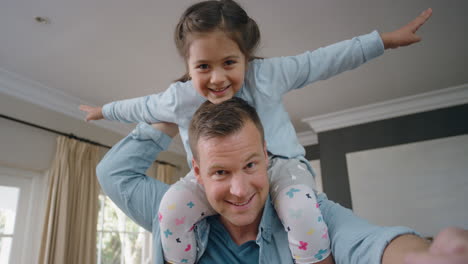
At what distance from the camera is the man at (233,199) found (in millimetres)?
786

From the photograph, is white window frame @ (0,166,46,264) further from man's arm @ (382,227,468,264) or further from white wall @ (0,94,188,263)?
man's arm @ (382,227,468,264)

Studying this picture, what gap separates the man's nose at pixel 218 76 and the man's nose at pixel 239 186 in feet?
1.27

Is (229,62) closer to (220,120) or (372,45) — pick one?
(220,120)

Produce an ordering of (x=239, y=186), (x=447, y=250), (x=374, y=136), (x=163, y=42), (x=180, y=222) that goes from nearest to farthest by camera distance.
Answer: (x=447, y=250) < (x=239, y=186) < (x=180, y=222) < (x=163, y=42) < (x=374, y=136)

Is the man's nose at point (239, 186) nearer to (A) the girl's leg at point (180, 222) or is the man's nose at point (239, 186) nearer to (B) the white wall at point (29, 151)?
(A) the girl's leg at point (180, 222)

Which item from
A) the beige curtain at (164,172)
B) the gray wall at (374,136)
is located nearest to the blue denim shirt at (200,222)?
the gray wall at (374,136)

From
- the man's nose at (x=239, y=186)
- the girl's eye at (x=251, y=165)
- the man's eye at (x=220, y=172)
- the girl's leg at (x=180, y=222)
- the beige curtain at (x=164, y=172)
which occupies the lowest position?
the girl's leg at (x=180, y=222)

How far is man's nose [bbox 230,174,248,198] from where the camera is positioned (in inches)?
30.9

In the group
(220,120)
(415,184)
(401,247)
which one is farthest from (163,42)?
(415,184)

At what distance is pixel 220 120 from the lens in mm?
841

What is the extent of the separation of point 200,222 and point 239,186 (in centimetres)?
22

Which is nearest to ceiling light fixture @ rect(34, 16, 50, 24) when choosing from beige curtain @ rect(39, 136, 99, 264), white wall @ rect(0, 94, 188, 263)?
white wall @ rect(0, 94, 188, 263)

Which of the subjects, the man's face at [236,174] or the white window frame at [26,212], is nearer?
the man's face at [236,174]

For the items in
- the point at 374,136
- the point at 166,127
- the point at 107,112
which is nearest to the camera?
the point at 166,127
